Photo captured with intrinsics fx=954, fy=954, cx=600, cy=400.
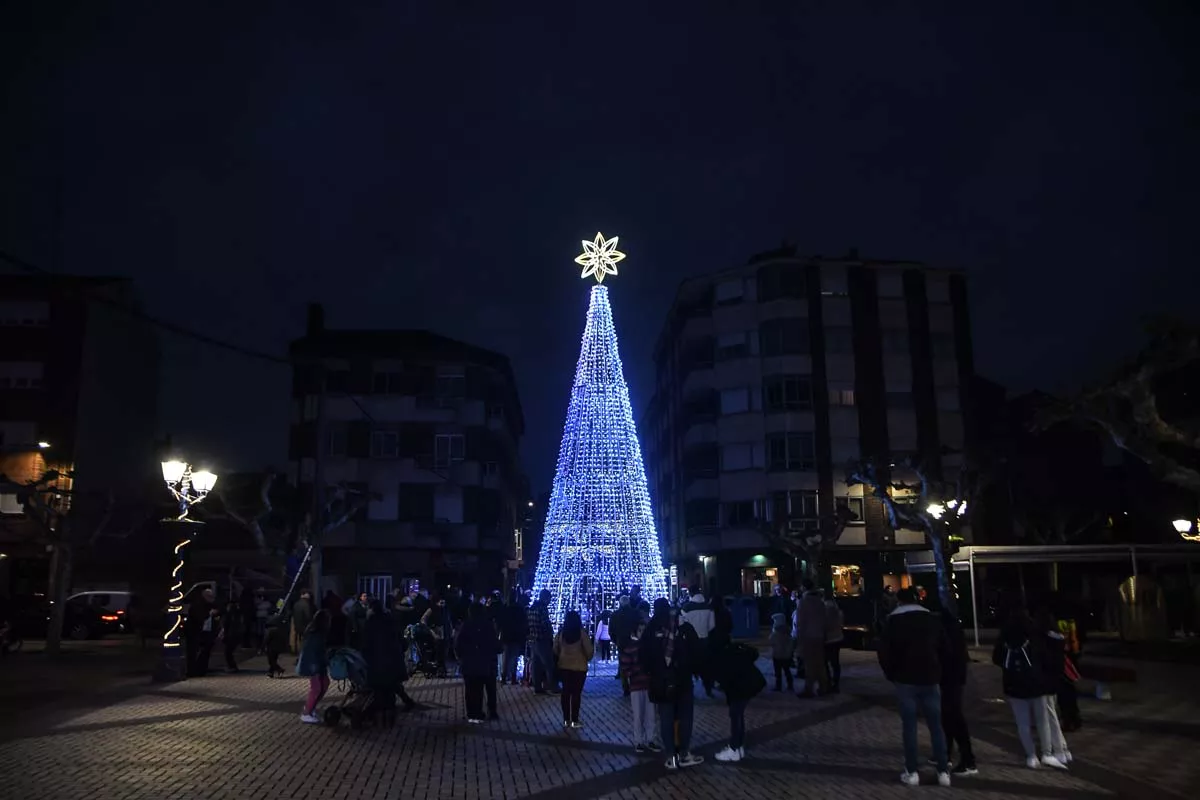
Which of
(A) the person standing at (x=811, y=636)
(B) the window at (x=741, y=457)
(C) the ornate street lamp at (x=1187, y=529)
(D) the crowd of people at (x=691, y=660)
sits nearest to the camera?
(D) the crowd of people at (x=691, y=660)

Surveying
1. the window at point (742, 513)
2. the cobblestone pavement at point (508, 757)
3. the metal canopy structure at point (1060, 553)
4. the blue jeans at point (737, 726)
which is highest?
the window at point (742, 513)

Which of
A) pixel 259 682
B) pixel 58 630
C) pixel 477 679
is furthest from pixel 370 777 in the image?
pixel 58 630

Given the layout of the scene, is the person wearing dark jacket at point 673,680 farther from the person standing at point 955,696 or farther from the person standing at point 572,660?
the person standing at point 955,696

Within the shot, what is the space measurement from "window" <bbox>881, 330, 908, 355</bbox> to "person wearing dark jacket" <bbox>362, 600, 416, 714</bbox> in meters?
37.7

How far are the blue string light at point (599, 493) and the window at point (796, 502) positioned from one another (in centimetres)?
2219

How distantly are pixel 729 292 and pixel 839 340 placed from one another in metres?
6.06

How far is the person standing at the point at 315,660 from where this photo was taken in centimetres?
1359

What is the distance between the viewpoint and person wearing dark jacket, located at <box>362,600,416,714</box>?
521 inches

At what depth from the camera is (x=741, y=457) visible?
46.6 meters

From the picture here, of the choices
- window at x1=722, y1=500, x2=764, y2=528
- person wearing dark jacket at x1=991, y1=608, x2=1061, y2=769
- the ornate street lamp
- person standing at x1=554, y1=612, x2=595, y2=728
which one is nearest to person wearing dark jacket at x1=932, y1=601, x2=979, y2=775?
person wearing dark jacket at x1=991, y1=608, x2=1061, y2=769

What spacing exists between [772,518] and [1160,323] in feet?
94.7

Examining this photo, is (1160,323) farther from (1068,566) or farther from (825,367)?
(1068,566)

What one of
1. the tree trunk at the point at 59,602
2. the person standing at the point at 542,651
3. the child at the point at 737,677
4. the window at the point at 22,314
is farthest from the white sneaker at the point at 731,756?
the window at the point at 22,314

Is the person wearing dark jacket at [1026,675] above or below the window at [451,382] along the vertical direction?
below
